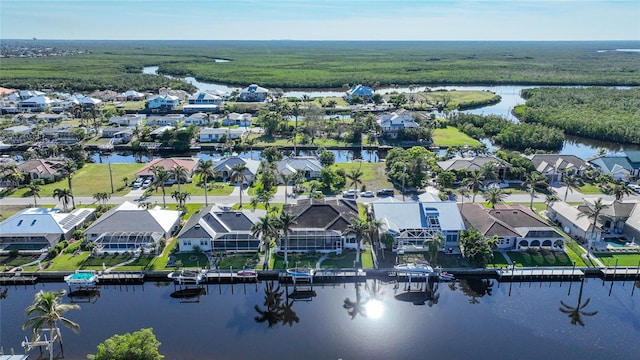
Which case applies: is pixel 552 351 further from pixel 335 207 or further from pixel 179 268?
pixel 179 268

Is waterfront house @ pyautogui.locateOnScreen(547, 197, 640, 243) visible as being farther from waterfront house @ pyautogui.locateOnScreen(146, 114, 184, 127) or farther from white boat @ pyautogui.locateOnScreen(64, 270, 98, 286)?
waterfront house @ pyautogui.locateOnScreen(146, 114, 184, 127)

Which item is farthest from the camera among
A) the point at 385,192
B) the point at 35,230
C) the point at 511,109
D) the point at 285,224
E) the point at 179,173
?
the point at 511,109

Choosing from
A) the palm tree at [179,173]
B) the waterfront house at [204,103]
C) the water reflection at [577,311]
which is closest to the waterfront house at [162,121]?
the waterfront house at [204,103]

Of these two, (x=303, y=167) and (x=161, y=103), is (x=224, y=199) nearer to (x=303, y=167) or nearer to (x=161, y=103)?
(x=303, y=167)

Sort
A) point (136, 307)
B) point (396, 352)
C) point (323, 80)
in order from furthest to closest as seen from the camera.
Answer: point (323, 80) → point (136, 307) → point (396, 352)

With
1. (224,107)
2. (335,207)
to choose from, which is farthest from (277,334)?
(224,107)

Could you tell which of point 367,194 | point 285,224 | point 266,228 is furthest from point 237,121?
point 266,228
